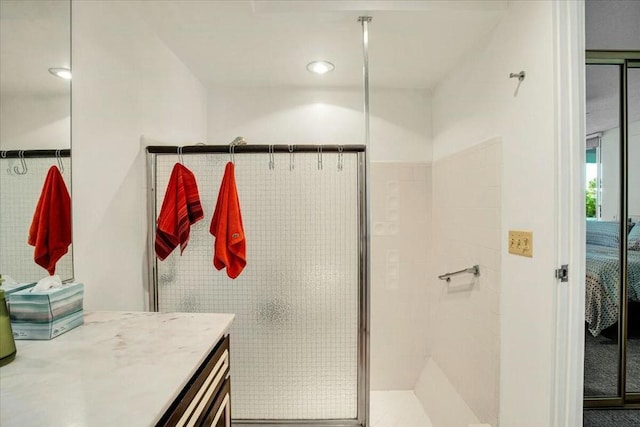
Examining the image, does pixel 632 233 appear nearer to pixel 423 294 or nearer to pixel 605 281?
pixel 605 281

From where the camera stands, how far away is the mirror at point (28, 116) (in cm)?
92

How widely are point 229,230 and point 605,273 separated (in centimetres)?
239

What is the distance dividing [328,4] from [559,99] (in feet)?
3.67

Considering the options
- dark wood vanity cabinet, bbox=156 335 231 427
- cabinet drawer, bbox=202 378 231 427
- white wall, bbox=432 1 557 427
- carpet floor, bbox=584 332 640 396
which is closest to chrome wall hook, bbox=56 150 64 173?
dark wood vanity cabinet, bbox=156 335 231 427

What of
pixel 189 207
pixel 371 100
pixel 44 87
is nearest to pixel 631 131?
pixel 371 100

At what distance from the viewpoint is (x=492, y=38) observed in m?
1.64

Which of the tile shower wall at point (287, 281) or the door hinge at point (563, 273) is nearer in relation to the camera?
the door hinge at point (563, 273)

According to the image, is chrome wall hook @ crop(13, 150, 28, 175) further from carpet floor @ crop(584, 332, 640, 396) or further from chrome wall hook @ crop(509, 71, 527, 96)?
carpet floor @ crop(584, 332, 640, 396)

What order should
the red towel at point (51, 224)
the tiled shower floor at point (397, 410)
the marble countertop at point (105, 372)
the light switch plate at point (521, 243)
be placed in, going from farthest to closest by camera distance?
the tiled shower floor at point (397, 410), the light switch plate at point (521, 243), the red towel at point (51, 224), the marble countertop at point (105, 372)

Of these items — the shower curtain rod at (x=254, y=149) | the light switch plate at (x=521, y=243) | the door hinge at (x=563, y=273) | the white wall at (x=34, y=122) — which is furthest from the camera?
the shower curtain rod at (x=254, y=149)

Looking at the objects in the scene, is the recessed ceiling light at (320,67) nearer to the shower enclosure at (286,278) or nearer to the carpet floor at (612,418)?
the shower enclosure at (286,278)

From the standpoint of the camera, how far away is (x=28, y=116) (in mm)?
971

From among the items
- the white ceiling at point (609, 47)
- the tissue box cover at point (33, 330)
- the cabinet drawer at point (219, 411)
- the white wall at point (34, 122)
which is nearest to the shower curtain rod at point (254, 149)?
the white wall at point (34, 122)

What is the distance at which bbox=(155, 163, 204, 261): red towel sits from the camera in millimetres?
1516
